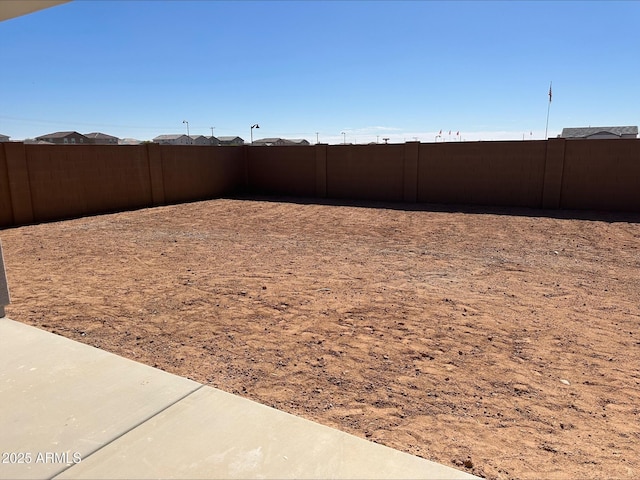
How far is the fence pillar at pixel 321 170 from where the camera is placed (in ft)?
67.9

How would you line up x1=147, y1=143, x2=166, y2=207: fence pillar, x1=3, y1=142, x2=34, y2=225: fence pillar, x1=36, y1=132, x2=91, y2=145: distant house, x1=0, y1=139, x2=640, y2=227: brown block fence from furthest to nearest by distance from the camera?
x1=36, y1=132, x2=91, y2=145: distant house < x1=147, y1=143, x2=166, y2=207: fence pillar < x1=0, y1=139, x2=640, y2=227: brown block fence < x1=3, y1=142, x2=34, y2=225: fence pillar

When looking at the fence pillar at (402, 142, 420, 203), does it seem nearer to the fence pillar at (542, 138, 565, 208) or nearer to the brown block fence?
the brown block fence

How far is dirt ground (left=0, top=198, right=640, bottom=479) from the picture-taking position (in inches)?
135

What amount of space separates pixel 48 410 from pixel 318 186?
18375 millimetres

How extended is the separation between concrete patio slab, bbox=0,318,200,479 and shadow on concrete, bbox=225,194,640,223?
44.5ft

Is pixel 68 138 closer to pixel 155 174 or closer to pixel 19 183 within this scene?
pixel 155 174

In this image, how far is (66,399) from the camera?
3.36 m

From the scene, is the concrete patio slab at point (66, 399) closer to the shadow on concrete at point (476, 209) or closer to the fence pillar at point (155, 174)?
the shadow on concrete at point (476, 209)

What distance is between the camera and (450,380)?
4.14 m

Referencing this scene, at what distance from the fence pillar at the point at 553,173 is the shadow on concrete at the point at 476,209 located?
1.40 feet

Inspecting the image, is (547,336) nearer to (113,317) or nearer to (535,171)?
(113,317)

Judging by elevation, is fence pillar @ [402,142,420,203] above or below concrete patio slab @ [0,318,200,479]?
above

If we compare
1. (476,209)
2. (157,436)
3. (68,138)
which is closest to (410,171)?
(476,209)

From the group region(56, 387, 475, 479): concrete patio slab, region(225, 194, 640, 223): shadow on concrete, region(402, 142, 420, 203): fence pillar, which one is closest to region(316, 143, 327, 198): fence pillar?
region(225, 194, 640, 223): shadow on concrete
